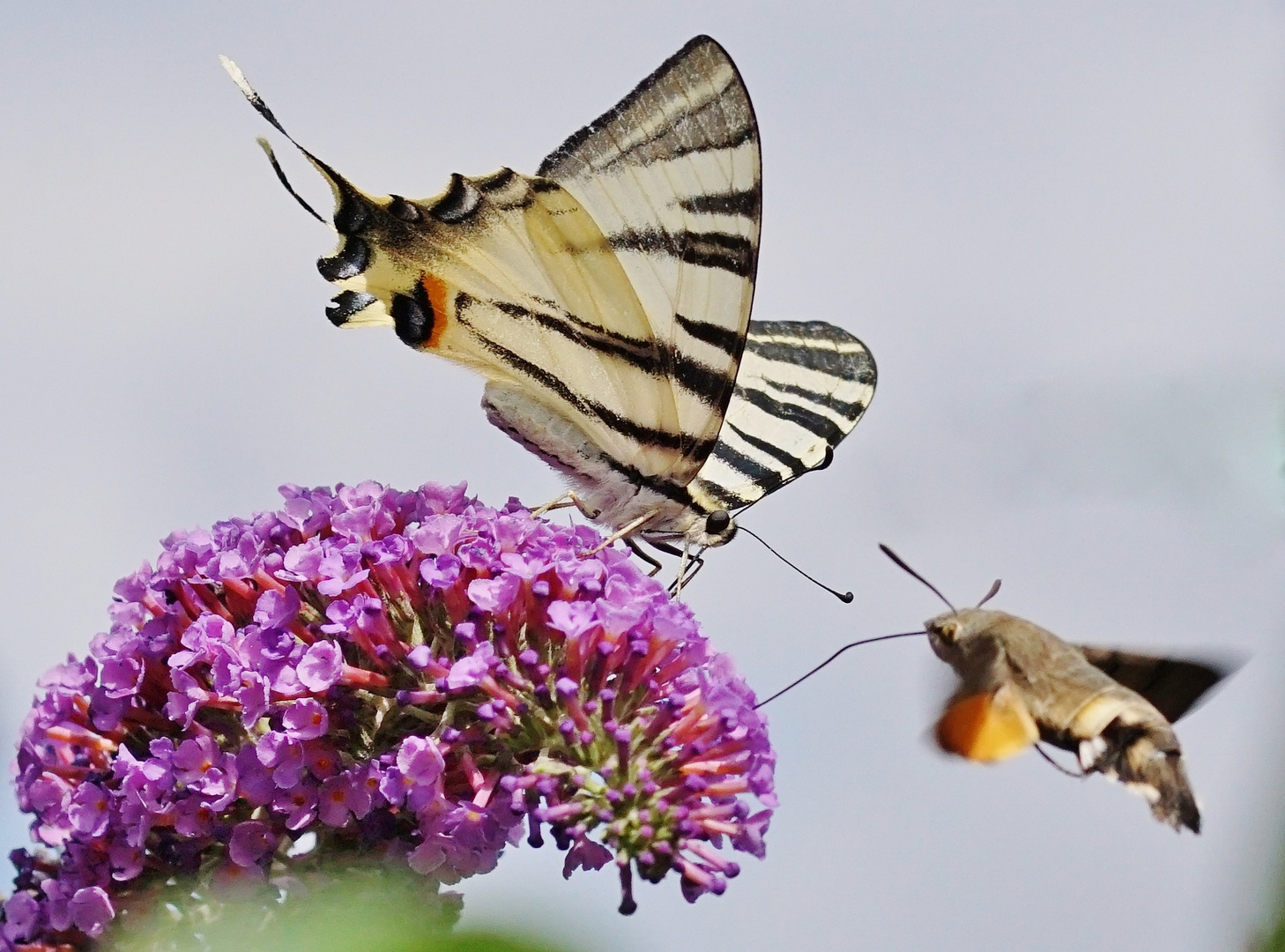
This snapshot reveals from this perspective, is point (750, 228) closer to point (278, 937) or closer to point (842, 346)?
point (842, 346)

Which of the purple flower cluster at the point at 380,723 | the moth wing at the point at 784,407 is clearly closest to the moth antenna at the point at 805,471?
the moth wing at the point at 784,407

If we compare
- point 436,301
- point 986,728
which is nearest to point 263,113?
point 436,301

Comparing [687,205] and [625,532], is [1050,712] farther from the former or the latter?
[687,205]

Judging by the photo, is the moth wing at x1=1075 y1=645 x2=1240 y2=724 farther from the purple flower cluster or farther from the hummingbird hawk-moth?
the purple flower cluster

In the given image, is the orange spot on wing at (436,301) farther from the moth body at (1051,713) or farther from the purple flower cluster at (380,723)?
the moth body at (1051,713)

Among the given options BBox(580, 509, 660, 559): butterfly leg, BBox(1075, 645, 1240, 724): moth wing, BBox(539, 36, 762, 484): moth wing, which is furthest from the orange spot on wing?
BBox(1075, 645, 1240, 724): moth wing

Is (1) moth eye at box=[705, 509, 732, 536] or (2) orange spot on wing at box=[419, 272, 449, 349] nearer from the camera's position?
(2) orange spot on wing at box=[419, 272, 449, 349]
